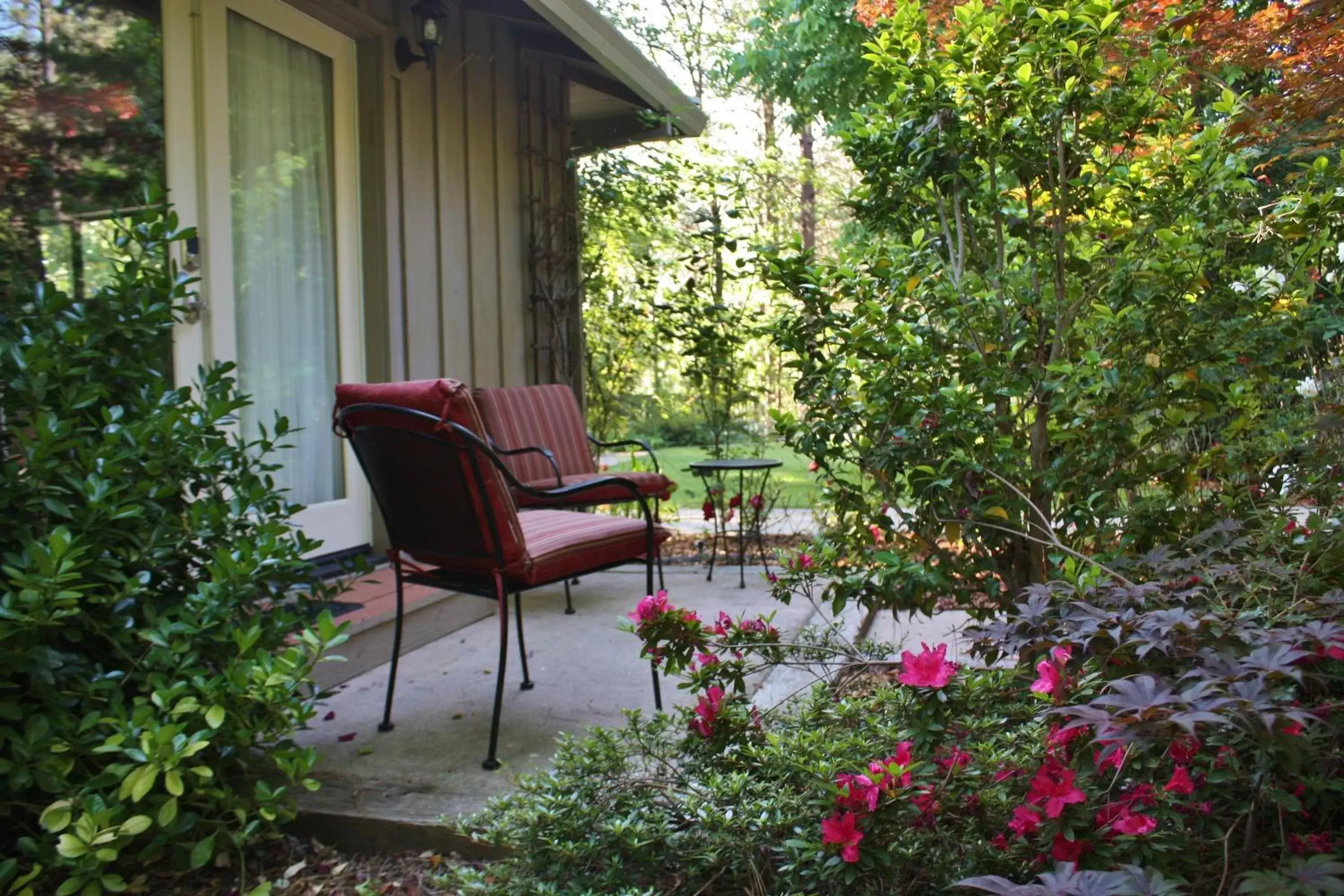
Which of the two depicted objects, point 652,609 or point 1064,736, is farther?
point 652,609

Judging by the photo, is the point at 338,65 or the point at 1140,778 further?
the point at 338,65

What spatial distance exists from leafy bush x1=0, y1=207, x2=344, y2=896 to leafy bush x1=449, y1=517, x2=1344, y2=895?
1.90 ft

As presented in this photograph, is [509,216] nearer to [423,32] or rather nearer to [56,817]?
[423,32]

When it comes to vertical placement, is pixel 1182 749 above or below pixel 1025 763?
above

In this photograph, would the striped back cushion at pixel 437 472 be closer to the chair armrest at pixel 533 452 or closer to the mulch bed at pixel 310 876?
the mulch bed at pixel 310 876

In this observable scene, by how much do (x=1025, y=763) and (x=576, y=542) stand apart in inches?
57.4

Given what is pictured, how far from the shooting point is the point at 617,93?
6301 millimetres

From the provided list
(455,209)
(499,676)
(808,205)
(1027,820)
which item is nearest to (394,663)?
(499,676)

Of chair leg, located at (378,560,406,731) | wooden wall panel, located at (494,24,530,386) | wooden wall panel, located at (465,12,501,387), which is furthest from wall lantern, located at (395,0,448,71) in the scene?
chair leg, located at (378,560,406,731)

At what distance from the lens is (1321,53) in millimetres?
3373

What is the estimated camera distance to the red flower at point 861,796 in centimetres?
125

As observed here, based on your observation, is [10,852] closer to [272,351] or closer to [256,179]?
[272,351]

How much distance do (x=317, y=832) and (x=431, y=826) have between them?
271 millimetres

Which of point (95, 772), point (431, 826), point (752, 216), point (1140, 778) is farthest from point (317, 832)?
point (752, 216)
